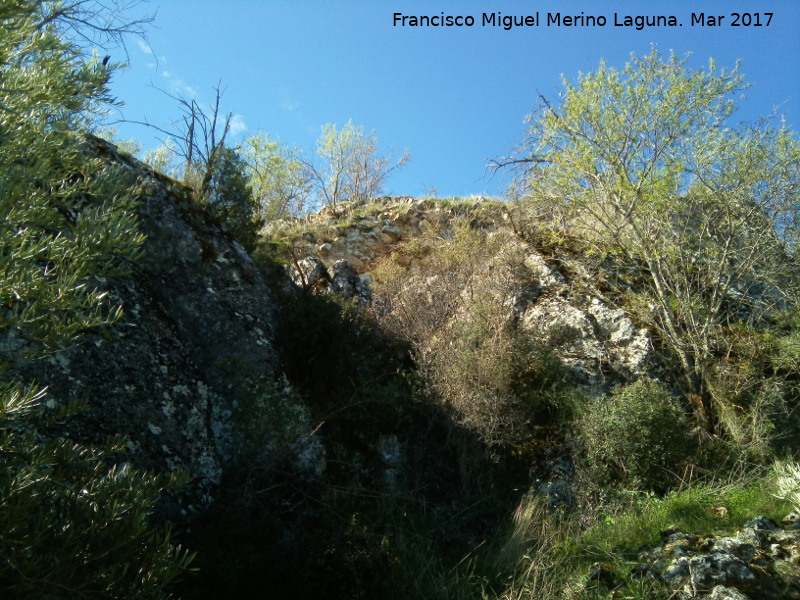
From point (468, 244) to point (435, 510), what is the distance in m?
5.81

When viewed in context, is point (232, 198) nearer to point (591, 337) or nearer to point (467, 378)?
point (467, 378)

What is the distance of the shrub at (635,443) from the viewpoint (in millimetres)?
7039

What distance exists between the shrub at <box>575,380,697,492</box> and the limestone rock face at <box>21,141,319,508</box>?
10.5 ft

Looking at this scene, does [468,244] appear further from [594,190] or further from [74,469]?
[74,469]

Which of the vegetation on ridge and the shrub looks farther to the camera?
the shrub

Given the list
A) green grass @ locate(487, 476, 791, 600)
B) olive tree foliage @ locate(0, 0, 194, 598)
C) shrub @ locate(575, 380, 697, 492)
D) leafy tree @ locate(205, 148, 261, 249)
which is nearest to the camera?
olive tree foliage @ locate(0, 0, 194, 598)

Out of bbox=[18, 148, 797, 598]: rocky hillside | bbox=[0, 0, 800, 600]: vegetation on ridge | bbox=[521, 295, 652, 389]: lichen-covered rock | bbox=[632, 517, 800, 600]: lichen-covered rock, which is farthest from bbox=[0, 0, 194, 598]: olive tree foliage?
bbox=[521, 295, 652, 389]: lichen-covered rock

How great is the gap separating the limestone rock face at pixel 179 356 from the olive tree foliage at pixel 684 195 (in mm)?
5253

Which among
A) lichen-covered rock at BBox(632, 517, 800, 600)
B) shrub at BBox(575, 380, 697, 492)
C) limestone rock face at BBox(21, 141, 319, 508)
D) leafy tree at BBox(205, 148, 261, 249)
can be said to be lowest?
lichen-covered rock at BBox(632, 517, 800, 600)

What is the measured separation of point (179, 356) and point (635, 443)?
4.93 metres

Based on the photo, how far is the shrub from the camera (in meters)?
7.04

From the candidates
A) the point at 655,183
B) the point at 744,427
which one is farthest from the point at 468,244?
the point at 744,427

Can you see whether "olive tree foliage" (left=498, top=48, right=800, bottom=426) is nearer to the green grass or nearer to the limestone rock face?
the green grass

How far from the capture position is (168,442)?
213 inches
